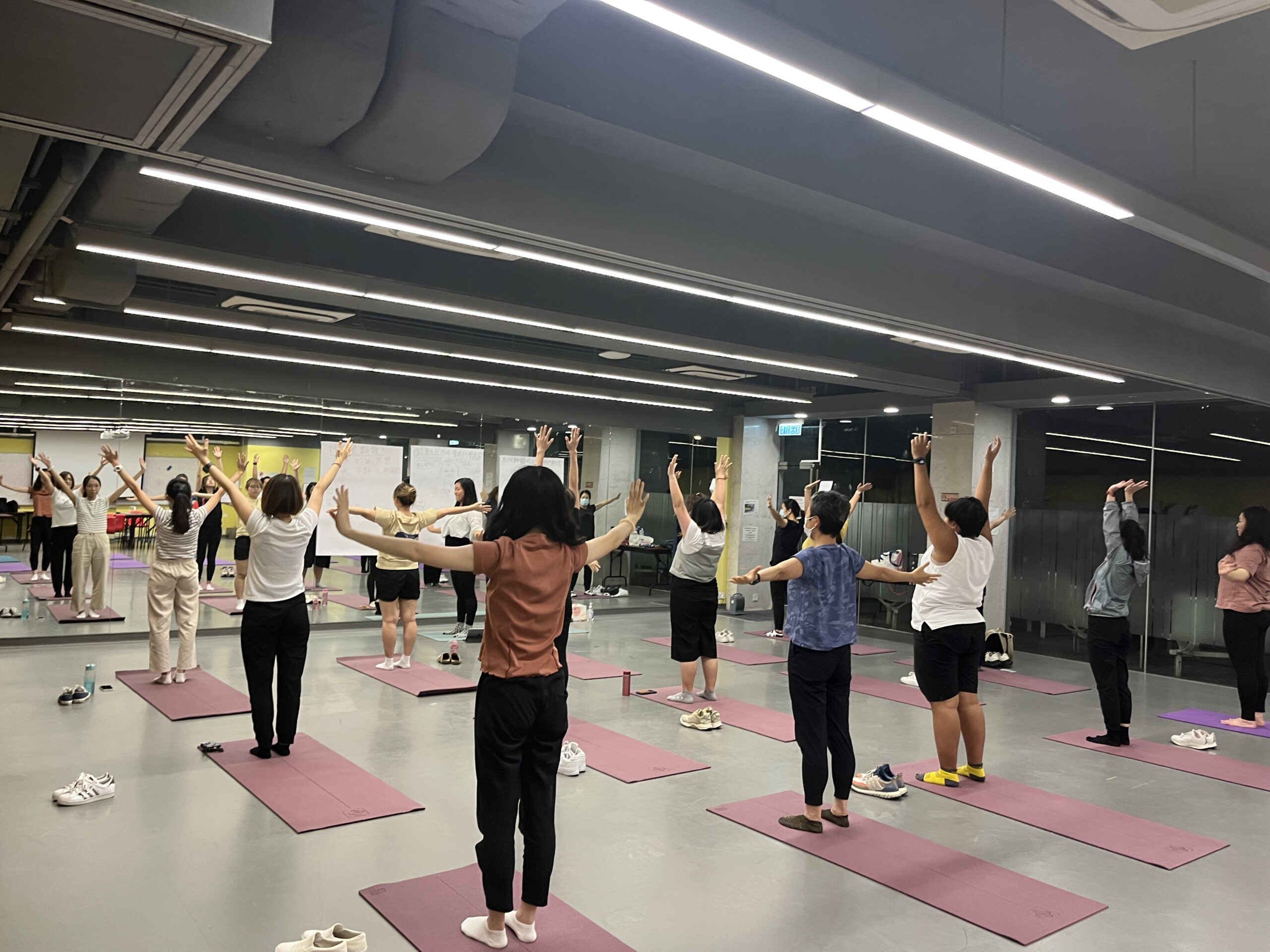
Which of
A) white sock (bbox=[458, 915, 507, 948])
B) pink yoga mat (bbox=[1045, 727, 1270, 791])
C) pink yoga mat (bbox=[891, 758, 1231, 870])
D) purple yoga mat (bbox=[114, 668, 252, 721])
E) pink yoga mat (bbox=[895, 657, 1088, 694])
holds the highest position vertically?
white sock (bbox=[458, 915, 507, 948])

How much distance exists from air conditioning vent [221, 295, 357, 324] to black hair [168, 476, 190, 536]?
5.08ft

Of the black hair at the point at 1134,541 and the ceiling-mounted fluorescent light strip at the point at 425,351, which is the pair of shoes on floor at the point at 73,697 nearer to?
the ceiling-mounted fluorescent light strip at the point at 425,351

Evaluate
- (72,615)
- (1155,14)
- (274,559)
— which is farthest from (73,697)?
(1155,14)

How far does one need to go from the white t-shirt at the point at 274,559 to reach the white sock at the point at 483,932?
7.67ft

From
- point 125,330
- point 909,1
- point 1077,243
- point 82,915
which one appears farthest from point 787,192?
point 125,330

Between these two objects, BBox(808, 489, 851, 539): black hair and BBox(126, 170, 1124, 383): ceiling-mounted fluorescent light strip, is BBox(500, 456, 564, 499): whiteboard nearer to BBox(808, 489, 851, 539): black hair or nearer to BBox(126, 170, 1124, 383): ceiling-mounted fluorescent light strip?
BBox(126, 170, 1124, 383): ceiling-mounted fluorescent light strip

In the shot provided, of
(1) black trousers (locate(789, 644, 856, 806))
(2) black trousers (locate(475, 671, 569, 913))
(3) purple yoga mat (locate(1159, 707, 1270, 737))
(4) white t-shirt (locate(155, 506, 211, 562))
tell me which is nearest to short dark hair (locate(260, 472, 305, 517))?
(4) white t-shirt (locate(155, 506, 211, 562))

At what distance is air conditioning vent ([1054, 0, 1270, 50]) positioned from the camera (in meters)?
2.19

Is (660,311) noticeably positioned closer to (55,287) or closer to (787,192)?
(787,192)

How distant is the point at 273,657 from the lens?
4.86m

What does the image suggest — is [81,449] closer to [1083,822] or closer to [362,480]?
[362,480]

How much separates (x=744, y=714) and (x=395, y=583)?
117 inches

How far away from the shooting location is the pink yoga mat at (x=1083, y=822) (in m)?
4.14

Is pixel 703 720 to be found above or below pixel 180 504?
below
